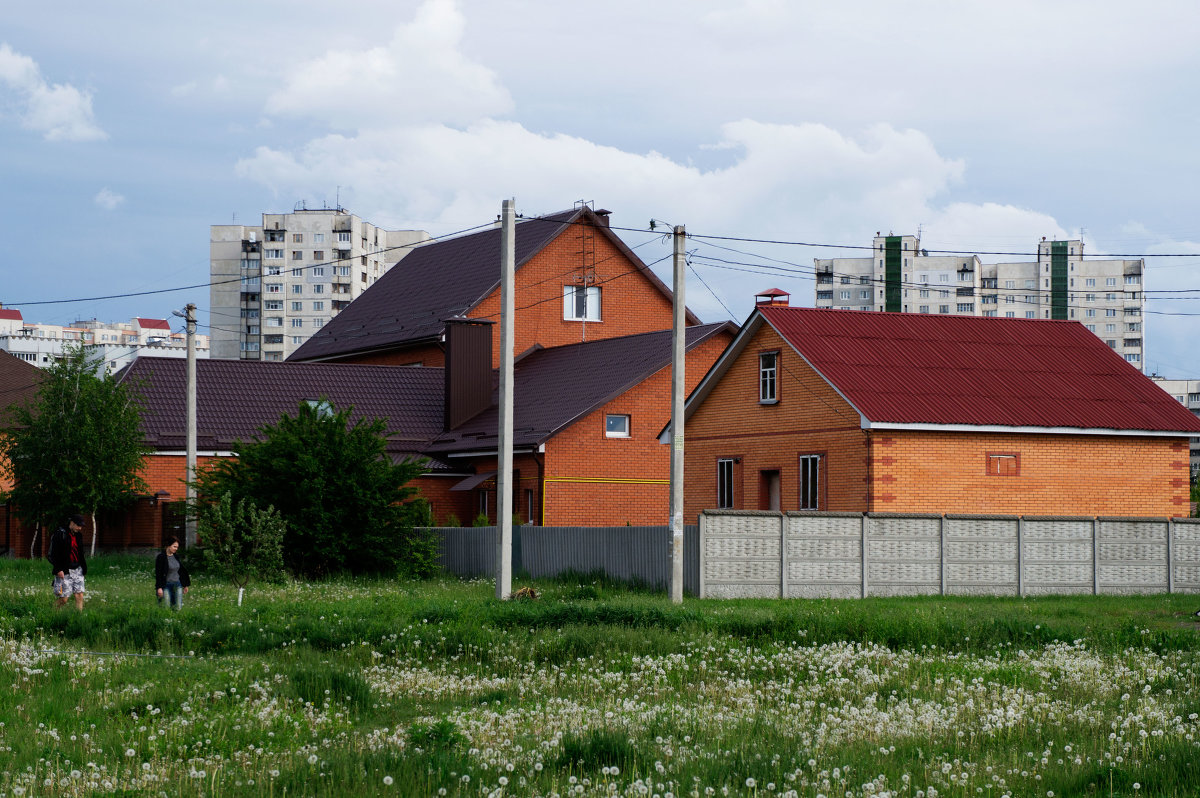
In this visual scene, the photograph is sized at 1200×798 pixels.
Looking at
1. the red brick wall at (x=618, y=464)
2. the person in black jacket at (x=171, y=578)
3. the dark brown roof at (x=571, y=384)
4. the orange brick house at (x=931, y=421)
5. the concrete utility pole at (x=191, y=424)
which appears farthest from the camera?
the dark brown roof at (x=571, y=384)

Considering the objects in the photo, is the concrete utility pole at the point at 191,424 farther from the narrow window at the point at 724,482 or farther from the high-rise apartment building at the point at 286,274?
the high-rise apartment building at the point at 286,274

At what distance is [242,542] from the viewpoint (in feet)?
93.0

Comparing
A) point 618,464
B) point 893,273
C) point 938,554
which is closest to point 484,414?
point 618,464

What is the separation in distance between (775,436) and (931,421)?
4.53 metres

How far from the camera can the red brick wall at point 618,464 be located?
36781 millimetres

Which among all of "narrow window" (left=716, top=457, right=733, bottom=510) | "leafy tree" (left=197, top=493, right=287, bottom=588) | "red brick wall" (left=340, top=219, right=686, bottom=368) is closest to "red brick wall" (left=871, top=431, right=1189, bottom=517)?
"narrow window" (left=716, top=457, right=733, bottom=510)

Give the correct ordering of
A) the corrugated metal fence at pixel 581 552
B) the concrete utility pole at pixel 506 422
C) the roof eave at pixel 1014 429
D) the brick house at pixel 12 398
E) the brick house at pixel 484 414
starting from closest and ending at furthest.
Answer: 1. the concrete utility pole at pixel 506 422
2. the corrugated metal fence at pixel 581 552
3. the roof eave at pixel 1014 429
4. the brick house at pixel 484 414
5. the brick house at pixel 12 398

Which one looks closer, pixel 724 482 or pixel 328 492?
pixel 328 492

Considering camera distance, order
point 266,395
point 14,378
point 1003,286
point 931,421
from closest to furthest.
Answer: point 931,421
point 266,395
point 14,378
point 1003,286

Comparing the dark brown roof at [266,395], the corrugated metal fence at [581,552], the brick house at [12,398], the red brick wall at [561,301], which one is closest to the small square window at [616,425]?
the dark brown roof at [266,395]

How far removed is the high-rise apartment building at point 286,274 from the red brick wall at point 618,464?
110 meters

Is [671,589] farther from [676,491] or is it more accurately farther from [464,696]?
[464,696]

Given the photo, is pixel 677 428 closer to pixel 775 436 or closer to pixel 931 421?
pixel 931 421

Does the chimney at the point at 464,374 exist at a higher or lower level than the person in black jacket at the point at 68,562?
higher
